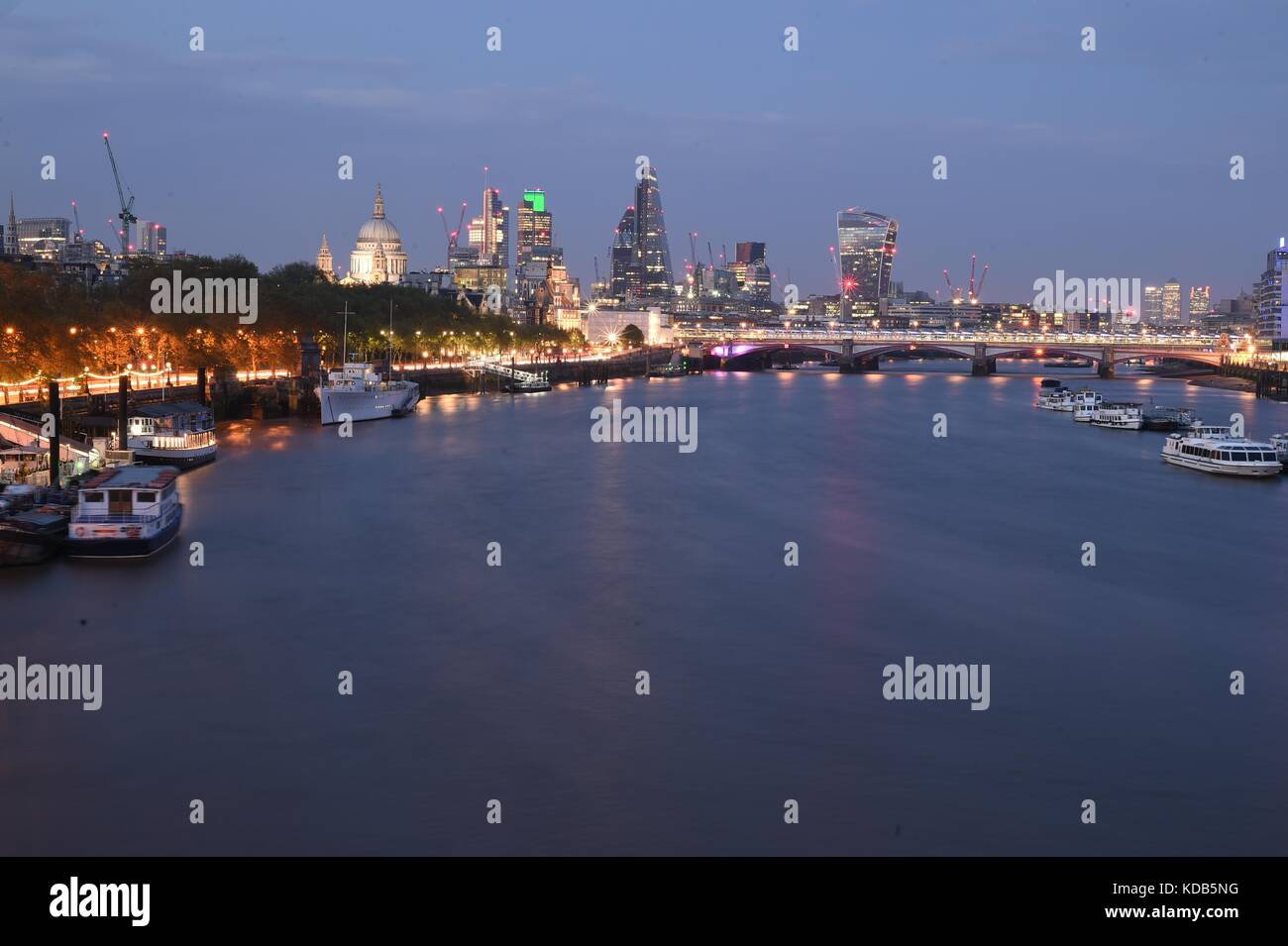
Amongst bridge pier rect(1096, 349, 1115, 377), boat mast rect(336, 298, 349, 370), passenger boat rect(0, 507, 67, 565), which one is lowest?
passenger boat rect(0, 507, 67, 565)

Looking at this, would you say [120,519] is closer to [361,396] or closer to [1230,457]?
[1230,457]

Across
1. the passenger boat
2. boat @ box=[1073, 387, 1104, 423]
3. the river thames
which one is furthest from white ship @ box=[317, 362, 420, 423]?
boat @ box=[1073, 387, 1104, 423]

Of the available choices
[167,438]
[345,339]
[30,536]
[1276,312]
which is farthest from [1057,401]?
[1276,312]

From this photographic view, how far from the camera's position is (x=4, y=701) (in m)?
15.3

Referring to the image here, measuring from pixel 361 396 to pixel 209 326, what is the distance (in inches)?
275

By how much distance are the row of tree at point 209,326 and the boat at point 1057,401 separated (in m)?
31.1

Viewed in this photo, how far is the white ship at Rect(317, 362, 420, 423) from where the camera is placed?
164 feet

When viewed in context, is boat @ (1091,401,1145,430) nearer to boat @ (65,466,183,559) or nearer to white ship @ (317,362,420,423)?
white ship @ (317,362,420,423)

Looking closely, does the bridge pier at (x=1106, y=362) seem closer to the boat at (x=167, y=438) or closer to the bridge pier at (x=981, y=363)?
the bridge pier at (x=981, y=363)

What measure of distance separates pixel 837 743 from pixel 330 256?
15238 cm

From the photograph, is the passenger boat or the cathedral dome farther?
the cathedral dome

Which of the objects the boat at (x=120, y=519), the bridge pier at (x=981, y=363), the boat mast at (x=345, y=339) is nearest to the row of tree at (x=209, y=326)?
the boat mast at (x=345, y=339)

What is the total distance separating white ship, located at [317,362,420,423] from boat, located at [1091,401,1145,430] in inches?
1079
